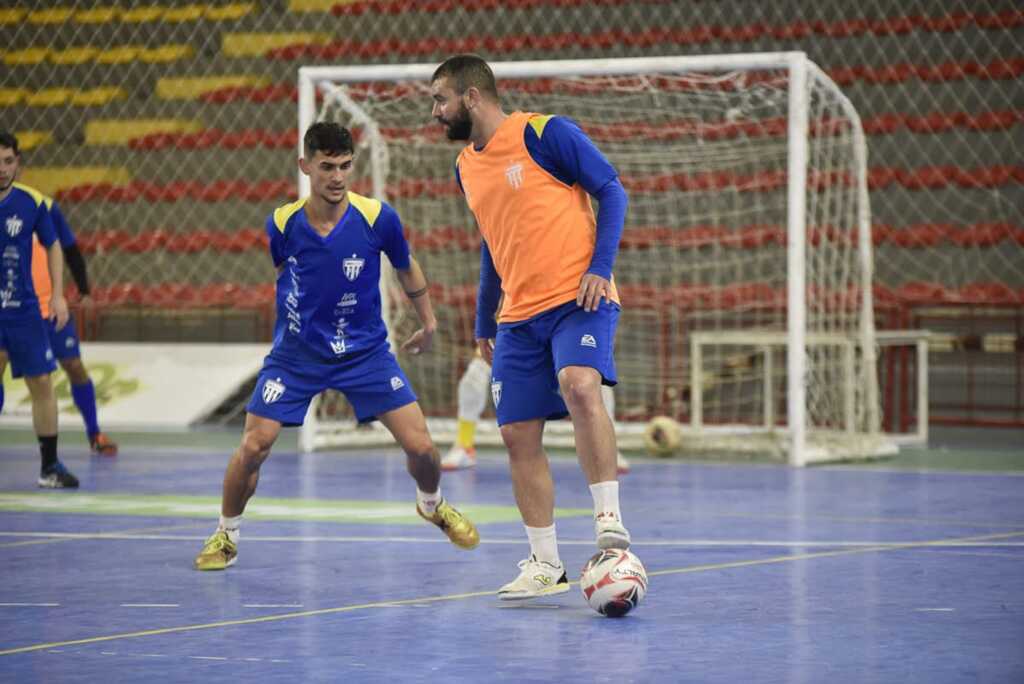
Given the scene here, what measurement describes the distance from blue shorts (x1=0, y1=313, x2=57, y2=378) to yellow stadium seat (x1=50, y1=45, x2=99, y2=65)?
1050 centimetres

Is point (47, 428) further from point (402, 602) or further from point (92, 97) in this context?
point (92, 97)

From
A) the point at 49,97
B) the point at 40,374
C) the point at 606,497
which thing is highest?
the point at 49,97

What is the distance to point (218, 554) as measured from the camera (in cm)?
593

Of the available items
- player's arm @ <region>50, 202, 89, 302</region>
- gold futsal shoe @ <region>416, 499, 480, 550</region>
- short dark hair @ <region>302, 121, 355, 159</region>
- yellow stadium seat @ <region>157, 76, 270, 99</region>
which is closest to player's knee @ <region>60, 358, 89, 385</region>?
player's arm @ <region>50, 202, 89, 302</region>

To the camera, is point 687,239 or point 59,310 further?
point 687,239

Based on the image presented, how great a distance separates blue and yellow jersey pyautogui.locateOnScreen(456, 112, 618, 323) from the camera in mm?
5039

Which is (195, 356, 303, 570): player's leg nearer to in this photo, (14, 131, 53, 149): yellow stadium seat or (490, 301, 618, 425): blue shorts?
(490, 301, 618, 425): blue shorts

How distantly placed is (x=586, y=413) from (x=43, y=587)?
1965 millimetres

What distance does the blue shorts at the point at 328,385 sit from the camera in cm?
605

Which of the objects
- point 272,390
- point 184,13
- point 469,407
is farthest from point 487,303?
point 184,13

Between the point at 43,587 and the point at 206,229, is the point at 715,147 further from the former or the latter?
the point at 43,587

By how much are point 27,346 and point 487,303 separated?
3.92m

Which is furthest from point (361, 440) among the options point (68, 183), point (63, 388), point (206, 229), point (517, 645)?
point (517, 645)

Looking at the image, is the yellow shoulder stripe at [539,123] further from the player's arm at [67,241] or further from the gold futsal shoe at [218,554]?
the player's arm at [67,241]
